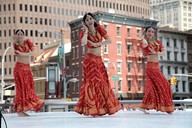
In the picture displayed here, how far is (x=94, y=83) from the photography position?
12172 millimetres

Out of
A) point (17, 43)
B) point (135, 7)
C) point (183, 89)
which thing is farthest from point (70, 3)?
point (17, 43)

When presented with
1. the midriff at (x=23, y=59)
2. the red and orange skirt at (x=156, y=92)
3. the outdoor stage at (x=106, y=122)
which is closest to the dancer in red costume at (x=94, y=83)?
the outdoor stage at (x=106, y=122)

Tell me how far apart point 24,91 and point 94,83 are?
10.4 feet

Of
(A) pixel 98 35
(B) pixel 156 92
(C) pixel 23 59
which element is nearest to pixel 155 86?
(B) pixel 156 92

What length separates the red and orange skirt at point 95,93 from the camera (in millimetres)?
12016

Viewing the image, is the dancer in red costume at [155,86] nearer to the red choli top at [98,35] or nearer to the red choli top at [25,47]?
the red choli top at [98,35]

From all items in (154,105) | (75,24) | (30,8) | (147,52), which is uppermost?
(30,8)

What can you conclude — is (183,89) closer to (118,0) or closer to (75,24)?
(75,24)

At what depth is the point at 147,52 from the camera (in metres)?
14.8

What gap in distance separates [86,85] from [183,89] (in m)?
71.4

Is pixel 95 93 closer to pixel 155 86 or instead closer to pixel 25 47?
pixel 155 86

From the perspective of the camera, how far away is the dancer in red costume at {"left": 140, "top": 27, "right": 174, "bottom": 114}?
1432cm

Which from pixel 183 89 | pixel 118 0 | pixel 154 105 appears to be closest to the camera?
pixel 154 105

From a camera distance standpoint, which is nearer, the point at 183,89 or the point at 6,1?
the point at 183,89
